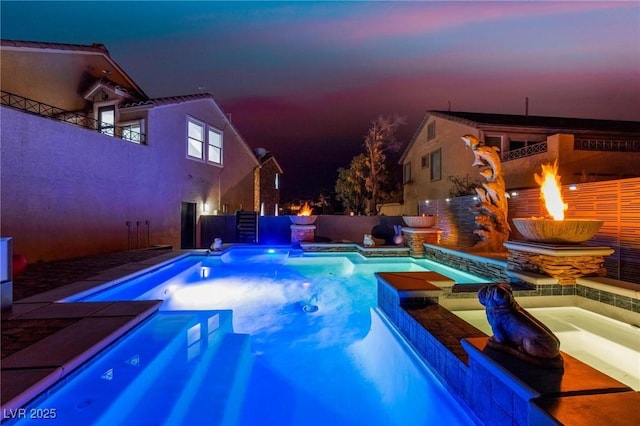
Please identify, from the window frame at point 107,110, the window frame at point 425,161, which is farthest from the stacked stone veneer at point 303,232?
the window frame at point 425,161

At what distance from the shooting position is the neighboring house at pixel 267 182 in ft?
63.8

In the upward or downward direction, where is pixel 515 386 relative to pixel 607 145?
downward

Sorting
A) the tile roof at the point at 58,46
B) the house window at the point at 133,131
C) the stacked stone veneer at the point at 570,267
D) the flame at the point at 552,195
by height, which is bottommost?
the stacked stone veneer at the point at 570,267

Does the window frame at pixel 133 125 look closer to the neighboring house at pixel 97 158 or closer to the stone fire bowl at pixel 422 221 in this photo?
the neighboring house at pixel 97 158

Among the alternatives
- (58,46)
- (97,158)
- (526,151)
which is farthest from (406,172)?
(58,46)

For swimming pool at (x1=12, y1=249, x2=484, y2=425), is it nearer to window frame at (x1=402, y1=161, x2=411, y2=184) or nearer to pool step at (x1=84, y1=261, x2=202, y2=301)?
pool step at (x1=84, y1=261, x2=202, y2=301)

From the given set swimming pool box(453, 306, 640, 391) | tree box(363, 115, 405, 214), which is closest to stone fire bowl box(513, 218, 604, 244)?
swimming pool box(453, 306, 640, 391)

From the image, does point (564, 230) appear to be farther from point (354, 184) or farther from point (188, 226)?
point (354, 184)

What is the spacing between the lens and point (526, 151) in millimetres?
12117

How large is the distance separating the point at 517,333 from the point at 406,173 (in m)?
20.6

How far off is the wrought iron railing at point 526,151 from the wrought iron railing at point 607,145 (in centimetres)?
98

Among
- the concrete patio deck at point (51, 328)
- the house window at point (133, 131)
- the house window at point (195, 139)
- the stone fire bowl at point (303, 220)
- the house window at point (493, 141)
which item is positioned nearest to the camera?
the concrete patio deck at point (51, 328)

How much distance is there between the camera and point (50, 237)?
7.49m

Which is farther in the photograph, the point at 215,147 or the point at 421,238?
the point at 215,147
